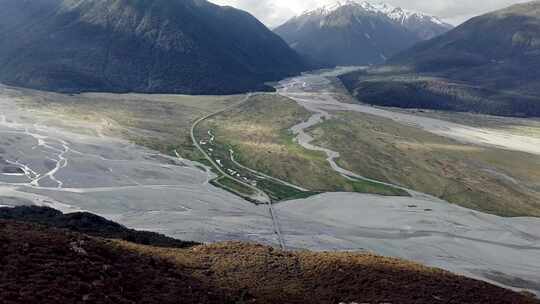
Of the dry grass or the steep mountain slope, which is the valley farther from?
the steep mountain slope

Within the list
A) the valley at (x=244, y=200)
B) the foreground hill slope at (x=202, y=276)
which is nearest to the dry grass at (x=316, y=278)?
the foreground hill slope at (x=202, y=276)

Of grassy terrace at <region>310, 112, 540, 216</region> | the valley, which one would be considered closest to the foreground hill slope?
the valley

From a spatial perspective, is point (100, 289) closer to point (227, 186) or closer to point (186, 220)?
point (186, 220)

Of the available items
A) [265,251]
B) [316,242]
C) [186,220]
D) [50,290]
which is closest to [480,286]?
[265,251]

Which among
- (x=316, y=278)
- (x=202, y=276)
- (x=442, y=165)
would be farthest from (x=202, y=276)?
(x=442, y=165)

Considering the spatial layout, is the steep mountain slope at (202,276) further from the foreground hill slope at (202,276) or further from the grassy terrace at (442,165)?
the grassy terrace at (442,165)
